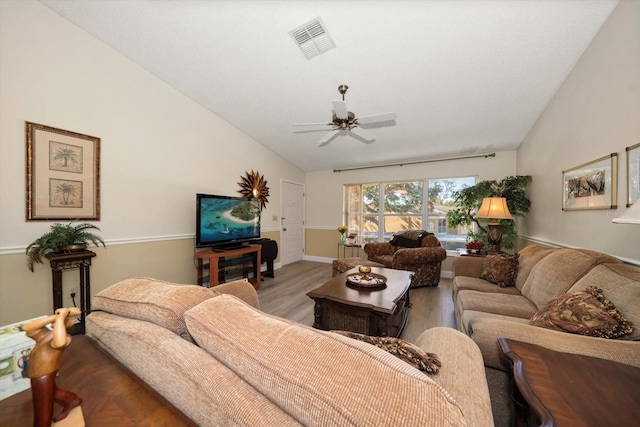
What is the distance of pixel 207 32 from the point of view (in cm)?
231

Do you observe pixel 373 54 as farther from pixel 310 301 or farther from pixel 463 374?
pixel 310 301

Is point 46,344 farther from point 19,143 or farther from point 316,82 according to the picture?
point 316,82

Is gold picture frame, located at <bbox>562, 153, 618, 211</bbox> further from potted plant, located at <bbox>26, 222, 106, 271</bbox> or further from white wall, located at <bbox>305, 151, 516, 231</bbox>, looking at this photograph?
potted plant, located at <bbox>26, 222, 106, 271</bbox>

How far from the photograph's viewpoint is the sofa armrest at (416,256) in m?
3.51

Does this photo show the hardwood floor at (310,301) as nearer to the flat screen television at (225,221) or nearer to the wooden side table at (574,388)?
the flat screen television at (225,221)

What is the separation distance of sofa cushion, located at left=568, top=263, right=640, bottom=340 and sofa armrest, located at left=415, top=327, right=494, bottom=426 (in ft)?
2.91

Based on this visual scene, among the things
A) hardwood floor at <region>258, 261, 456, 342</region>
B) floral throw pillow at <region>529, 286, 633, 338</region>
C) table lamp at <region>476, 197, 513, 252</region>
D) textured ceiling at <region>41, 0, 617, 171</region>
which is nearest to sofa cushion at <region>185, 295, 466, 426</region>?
floral throw pillow at <region>529, 286, 633, 338</region>

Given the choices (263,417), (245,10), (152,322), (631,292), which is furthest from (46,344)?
(245,10)

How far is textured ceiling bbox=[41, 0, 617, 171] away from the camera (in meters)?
1.93

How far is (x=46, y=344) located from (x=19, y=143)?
9.06ft

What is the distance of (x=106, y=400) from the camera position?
0.62 meters

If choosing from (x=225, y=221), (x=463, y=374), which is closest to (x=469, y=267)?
(x=463, y=374)

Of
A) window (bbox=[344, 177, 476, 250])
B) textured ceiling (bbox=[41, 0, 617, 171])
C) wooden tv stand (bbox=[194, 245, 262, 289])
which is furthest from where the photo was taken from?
window (bbox=[344, 177, 476, 250])

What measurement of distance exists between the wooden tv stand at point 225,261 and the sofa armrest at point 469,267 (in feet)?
9.68
